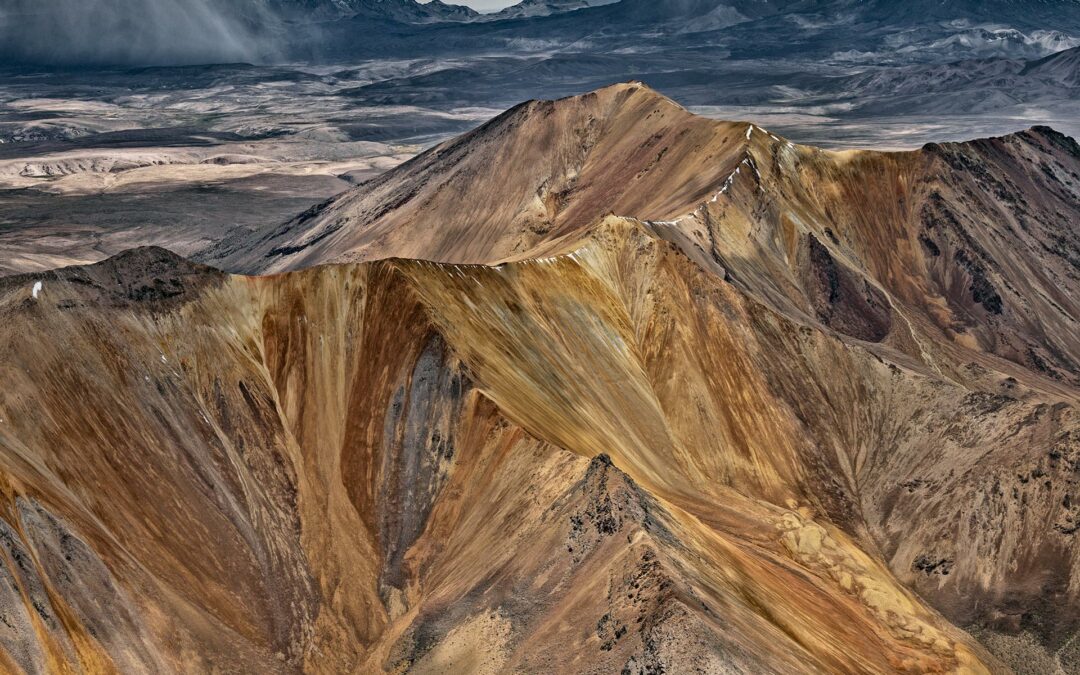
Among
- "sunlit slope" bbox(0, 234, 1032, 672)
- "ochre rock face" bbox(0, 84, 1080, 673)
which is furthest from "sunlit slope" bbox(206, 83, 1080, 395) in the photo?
"sunlit slope" bbox(0, 234, 1032, 672)

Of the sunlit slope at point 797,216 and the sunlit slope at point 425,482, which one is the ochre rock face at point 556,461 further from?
the sunlit slope at point 797,216

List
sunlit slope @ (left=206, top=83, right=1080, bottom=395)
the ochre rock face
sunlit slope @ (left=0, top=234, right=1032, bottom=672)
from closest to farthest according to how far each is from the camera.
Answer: sunlit slope @ (left=0, top=234, right=1032, bottom=672), the ochre rock face, sunlit slope @ (left=206, top=83, right=1080, bottom=395)

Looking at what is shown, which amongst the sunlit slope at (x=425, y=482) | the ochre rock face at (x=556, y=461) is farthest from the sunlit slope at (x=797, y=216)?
the sunlit slope at (x=425, y=482)

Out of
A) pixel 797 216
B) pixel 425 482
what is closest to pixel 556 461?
pixel 425 482

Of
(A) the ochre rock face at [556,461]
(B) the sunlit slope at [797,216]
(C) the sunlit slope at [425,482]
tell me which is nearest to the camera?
(C) the sunlit slope at [425,482]

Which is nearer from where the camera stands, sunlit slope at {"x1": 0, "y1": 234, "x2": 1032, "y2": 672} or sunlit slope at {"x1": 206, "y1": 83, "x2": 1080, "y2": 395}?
sunlit slope at {"x1": 0, "y1": 234, "x2": 1032, "y2": 672}

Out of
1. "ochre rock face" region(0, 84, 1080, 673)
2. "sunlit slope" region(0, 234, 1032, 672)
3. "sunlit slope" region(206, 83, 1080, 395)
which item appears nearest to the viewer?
"sunlit slope" region(0, 234, 1032, 672)

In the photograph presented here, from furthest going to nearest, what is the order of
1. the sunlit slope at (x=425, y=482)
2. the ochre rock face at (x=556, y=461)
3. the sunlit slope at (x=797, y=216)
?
the sunlit slope at (x=797, y=216), the ochre rock face at (x=556, y=461), the sunlit slope at (x=425, y=482)

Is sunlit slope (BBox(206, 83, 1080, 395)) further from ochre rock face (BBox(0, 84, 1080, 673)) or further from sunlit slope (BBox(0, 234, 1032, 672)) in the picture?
sunlit slope (BBox(0, 234, 1032, 672))

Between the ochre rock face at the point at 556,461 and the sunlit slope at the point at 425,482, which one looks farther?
the ochre rock face at the point at 556,461
